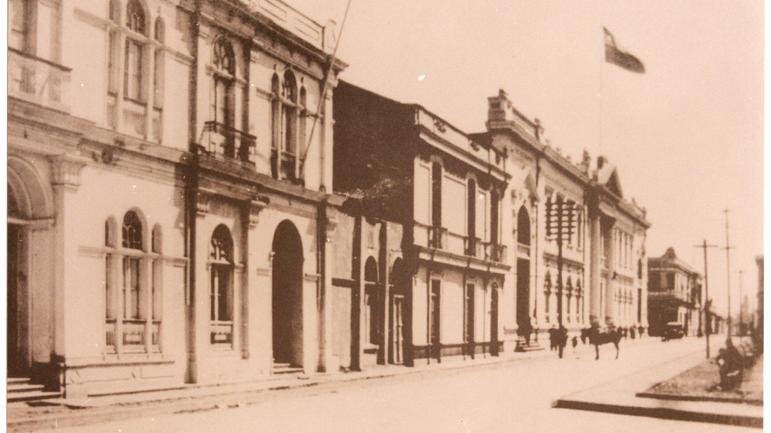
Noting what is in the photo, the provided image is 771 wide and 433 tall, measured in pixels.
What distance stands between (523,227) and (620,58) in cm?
283

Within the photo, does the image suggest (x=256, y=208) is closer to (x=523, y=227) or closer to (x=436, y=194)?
(x=523, y=227)

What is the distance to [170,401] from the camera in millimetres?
9109

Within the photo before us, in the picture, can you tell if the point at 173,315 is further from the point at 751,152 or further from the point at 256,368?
the point at 751,152

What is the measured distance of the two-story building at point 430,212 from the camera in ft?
41.8

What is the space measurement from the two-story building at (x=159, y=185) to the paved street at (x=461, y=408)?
63cm

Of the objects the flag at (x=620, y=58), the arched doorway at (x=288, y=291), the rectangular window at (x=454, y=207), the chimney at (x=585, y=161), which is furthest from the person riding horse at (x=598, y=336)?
the rectangular window at (x=454, y=207)

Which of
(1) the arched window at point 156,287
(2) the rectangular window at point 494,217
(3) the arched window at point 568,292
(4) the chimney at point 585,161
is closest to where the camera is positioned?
(1) the arched window at point 156,287

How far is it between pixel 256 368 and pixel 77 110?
162 inches

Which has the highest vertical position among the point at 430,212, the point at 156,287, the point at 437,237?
the point at 430,212

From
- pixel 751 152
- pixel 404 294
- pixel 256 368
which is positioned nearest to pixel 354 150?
pixel 404 294

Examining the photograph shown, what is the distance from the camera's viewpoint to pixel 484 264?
1273 centimetres

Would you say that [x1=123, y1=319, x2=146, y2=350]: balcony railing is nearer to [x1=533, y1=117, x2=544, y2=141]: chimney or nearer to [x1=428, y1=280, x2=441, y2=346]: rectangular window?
[x1=533, y1=117, x2=544, y2=141]: chimney

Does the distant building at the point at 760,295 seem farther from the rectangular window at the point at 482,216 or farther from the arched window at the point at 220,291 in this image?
the arched window at the point at 220,291

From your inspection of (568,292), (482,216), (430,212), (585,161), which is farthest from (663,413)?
(430,212)
